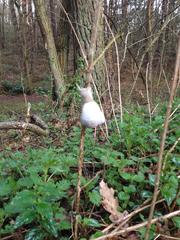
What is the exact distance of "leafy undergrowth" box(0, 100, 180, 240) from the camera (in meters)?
1.73

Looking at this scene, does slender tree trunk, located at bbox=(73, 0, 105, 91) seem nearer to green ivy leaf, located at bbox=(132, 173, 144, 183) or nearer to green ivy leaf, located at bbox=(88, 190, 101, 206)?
green ivy leaf, located at bbox=(132, 173, 144, 183)

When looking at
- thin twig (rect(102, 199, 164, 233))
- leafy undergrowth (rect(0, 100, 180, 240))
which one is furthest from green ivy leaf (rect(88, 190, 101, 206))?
thin twig (rect(102, 199, 164, 233))

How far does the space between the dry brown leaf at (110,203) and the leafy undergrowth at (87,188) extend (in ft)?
0.11

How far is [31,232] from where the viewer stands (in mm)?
1783

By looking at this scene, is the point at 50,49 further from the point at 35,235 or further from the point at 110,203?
A: the point at 35,235

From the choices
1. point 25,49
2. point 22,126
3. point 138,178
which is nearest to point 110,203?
point 138,178

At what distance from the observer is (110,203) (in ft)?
6.53

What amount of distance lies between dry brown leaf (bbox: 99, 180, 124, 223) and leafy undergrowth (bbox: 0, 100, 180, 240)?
3 cm

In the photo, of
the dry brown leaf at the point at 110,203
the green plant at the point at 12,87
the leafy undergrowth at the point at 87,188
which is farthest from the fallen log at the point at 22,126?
the green plant at the point at 12,87

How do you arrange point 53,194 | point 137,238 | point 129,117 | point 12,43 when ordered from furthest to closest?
1. point 12,43
2. point 129,117
3. point 137,238
4. point 53,194

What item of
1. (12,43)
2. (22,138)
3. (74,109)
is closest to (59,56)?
(74,109)

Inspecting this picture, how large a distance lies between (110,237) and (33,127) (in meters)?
2.86

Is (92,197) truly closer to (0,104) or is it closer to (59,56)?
(59,56)

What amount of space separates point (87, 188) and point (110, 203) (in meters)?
0.17
